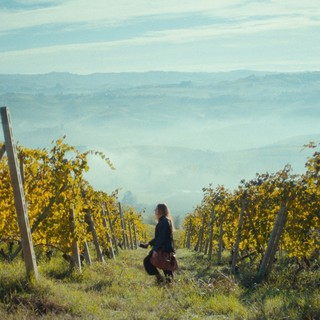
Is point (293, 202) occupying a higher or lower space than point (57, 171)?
lower

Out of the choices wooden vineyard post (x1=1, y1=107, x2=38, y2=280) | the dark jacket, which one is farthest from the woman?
wooden vineyard post (x1=1, y1=107, x2=38, y2=280)

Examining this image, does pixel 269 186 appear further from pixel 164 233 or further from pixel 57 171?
pixel 57 171

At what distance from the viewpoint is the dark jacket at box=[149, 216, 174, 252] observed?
10.8m

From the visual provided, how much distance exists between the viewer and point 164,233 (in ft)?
35.4

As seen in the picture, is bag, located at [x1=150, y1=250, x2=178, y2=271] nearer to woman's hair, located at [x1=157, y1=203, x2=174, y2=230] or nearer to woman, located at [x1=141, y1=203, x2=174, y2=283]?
woman, located at [x1=141, y1=203, x2=174, y2=283]

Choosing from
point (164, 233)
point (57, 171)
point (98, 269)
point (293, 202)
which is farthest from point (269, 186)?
point (57, 171)

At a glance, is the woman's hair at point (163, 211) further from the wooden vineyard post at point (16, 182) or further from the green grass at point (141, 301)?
the wooden vineyard post at point (16, 182)

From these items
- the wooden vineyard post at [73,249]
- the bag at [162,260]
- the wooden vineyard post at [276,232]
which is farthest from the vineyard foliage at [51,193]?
the wooden vineyard post at [276,232]

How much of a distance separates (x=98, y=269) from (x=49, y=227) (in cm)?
175

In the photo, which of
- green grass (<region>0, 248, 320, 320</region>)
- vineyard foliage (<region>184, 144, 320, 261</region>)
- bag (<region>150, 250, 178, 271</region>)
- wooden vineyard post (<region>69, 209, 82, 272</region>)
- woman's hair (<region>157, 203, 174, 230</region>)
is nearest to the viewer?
green grass (<region>0, 248, 320, 320</region>)

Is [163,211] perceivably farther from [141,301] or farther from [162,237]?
[141,301]

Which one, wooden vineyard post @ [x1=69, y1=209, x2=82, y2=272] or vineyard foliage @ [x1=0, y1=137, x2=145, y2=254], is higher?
vineyard foliage @ [x1=0, y1=137, x2=145, y2=254]

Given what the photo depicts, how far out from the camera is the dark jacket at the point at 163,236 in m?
10.8

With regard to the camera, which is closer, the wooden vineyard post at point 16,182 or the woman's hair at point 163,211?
the wooden vineyard post at point 16,182
